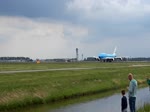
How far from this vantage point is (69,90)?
4491 cm

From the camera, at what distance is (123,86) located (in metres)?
60.6

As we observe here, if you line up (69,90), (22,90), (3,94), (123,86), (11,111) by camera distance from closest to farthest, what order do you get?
(11,111)
(3,94)
(22,90)
(69,90)
(123,86)

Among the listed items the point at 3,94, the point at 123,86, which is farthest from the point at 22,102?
the point at 123,86

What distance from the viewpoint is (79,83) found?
50469mm

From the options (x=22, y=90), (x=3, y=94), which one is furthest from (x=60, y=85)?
(x=3, y=94)

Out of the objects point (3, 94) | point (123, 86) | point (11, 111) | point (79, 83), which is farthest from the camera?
point (123, 86)

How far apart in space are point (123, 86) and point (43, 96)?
23.6m

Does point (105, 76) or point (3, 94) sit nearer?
point (3, 94)

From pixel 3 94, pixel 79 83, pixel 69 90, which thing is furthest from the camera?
pixel 79 83

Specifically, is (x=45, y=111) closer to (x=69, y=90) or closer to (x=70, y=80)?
(x=69, y=90)

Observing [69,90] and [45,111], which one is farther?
[69,90]

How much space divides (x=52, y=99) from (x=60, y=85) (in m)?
6.15

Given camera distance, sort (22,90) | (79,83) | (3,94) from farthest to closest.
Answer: (79,83)
(22,90)
(3,94)

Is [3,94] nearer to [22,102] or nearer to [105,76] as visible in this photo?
[22,102]
